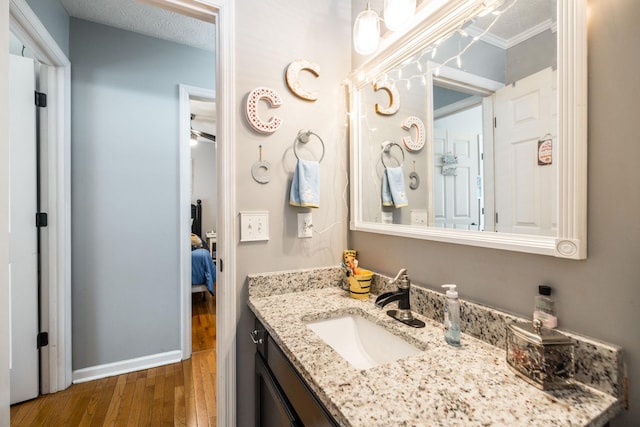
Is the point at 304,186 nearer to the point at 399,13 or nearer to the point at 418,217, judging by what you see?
the point at 418,217

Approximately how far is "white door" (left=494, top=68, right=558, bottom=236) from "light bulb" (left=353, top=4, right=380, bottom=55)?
57cm

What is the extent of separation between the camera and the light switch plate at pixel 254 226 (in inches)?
47.8

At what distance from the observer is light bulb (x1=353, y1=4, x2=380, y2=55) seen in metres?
1.15

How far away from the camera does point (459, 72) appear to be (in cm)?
96

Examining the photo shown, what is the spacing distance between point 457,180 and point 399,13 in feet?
2.07

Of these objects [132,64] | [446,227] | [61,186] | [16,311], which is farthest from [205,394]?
[132,64]

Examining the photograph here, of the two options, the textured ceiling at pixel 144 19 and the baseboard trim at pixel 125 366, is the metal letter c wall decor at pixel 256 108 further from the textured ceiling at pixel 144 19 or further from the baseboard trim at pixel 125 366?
the baseboard trim at pixel 125 366

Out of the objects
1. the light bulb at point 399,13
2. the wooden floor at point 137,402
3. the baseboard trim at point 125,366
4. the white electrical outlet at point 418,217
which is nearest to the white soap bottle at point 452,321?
→ the white electrical outlet at point 418,217

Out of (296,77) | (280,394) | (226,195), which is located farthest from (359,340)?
(296,77)

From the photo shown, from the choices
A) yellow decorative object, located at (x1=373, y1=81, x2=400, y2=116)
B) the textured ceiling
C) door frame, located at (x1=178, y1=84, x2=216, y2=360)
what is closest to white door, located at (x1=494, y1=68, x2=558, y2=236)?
yellow decorative object, located at (x1=373, y1=81, x2=400, y2=116)

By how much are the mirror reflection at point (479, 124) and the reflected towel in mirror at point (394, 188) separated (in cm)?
2

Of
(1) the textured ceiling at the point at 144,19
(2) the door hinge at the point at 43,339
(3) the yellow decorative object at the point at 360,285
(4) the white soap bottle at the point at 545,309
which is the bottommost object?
(2) the door hinge at the point at 43,339

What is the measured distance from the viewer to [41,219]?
178cm

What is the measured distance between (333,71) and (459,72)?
2.09ft
